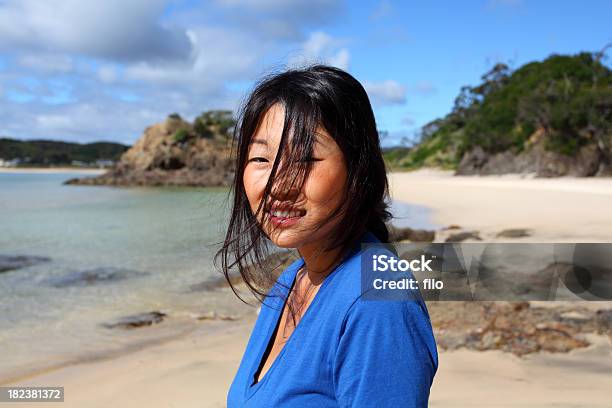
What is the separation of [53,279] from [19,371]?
5069 millimetres

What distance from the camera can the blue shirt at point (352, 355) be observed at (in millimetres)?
843

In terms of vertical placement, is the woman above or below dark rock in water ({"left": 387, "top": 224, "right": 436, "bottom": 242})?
above

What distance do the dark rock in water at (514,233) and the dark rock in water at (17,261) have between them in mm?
10178

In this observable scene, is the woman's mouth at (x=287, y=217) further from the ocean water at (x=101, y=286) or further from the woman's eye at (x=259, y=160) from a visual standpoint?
the ocean water at (x=101, y=286)

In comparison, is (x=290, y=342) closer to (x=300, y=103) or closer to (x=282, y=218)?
(x=282, y=218)

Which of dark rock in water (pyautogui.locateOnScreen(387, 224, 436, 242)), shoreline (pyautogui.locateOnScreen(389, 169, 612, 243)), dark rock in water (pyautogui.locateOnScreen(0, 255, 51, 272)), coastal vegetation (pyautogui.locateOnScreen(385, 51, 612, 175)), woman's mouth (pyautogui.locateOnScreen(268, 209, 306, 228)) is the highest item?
coastal vegetation (pyautogui.locateOnScreen(385, 51, 612, 175))

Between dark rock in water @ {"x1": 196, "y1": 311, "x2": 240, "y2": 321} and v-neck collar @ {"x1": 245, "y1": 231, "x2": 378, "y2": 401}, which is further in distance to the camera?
dark rock in water @ {"x1": 196, "y1": 311, "x2": 240, "y2": 321}

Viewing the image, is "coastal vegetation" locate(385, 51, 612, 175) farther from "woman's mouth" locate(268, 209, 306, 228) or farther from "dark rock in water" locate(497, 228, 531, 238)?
"woman's mouth" locate(268, 209, 306, 228)

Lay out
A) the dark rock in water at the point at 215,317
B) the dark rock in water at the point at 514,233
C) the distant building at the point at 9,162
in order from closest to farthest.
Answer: the dark rock in water at the point at 215,317 < the dark rock in water at the point at 514,233 < the distant building at the point at 9,162

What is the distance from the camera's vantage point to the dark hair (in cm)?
101

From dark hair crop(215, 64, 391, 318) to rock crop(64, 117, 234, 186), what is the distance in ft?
163

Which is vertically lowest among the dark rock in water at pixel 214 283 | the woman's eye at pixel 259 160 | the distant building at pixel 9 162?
the dark rock in water at pixel 214 283

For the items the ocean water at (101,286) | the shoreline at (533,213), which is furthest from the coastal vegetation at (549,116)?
the ocean water at (101,286)

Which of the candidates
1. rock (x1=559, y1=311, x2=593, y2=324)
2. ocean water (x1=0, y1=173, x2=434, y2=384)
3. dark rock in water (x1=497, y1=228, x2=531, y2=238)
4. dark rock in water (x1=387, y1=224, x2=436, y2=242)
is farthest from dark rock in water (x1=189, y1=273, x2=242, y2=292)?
dark rock in water (x1=497, y1=228, x2=531, y2=238)
